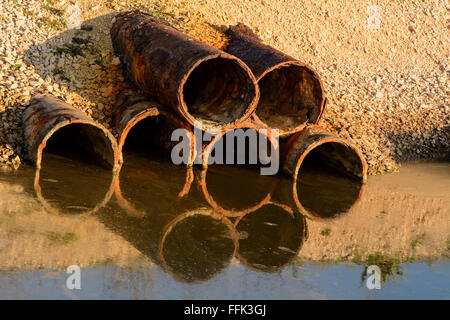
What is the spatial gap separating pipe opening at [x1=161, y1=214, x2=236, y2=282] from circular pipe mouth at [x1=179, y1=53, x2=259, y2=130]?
5.23ft

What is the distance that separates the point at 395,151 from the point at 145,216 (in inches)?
192

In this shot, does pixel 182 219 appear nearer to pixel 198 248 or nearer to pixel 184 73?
pixel 198 248

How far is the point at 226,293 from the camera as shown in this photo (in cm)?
570

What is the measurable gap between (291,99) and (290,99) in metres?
0.02

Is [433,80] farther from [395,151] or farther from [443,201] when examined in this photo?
[443,201]

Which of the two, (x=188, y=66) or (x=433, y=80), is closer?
(x=188, y=66)

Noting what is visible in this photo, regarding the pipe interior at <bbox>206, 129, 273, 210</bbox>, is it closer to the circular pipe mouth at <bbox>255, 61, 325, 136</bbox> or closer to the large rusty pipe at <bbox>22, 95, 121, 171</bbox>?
the circular pipe mouth at <bbox>255, 61, 325, 136</bbox>

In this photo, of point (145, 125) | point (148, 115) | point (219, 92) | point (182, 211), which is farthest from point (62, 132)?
point (182, 211)

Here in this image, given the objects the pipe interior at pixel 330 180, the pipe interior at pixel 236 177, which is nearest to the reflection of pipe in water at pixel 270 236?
the pipe interior at pixel 236 177

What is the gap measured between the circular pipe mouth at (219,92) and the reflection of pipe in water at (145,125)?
350mm

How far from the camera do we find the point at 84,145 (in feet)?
32.0
